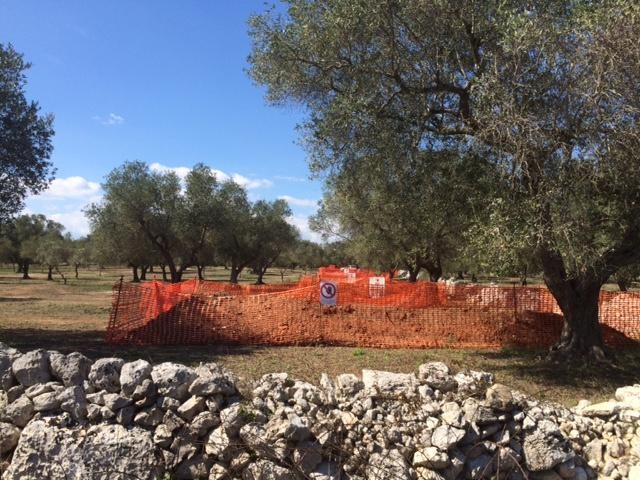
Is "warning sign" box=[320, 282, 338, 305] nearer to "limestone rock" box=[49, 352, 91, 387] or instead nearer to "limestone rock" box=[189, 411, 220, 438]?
"limestone rock" box=[49, 352, 91, 387]

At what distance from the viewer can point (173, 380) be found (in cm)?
534

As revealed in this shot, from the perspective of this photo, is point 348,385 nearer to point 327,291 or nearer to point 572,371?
point 572,371

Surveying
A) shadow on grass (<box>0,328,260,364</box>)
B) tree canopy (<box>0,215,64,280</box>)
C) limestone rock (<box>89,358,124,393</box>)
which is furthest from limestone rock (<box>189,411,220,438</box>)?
tree canopy (<box>0,215,64,280</box>)

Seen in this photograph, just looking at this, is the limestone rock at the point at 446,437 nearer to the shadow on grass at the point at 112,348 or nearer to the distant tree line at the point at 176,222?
the shadow on grass at the point at 112,348

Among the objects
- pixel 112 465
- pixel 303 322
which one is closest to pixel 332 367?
pixel 303 322

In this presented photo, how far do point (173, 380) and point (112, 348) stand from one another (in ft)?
26.2

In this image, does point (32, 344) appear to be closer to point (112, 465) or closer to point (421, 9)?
point (112, 465)

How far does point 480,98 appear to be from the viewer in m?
8.98

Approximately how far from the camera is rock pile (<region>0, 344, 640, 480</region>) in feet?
16.0

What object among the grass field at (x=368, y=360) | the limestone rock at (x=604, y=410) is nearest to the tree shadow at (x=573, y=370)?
the grass field at (x=368, y=360)

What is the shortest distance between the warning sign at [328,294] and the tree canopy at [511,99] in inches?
183

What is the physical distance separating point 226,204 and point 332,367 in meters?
30.6

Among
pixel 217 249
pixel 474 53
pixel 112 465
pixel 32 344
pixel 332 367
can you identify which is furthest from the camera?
pixel 217 249

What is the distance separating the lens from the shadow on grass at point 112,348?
11.5 metres
